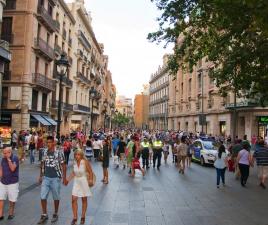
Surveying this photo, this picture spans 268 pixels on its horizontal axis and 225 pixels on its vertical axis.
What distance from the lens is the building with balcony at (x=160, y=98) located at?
95294 millimetres

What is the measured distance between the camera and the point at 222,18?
14109mm

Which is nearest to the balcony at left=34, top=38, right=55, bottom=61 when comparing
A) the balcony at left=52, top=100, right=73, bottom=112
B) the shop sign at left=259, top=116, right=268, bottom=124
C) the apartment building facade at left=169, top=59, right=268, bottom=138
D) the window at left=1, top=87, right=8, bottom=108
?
the window at left=1, top=87, right=8, bottom=108

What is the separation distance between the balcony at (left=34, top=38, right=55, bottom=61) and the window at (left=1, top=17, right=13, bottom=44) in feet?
7.14

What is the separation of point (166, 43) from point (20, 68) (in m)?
19.9

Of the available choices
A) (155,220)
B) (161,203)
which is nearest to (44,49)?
(161,203)

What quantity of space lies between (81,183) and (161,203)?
3.25 metres

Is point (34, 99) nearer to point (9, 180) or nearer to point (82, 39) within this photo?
point (82, 39)

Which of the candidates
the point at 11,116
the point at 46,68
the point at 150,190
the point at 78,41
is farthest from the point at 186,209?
the point at 78,41

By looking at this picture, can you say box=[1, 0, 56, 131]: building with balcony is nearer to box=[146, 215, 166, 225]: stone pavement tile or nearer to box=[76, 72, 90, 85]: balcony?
box=[76, 72, 90, 85]: balcony

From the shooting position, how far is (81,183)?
7.97 m

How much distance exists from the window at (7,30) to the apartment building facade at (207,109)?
53.2ft

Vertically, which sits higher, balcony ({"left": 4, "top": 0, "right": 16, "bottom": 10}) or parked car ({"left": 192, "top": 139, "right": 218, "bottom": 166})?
balcony ({"left": 4, "top": 0, "right": 16, "bottom": 10})

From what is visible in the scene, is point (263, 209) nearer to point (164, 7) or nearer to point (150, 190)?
point (150, 190)

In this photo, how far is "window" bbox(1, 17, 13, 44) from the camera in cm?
3341
